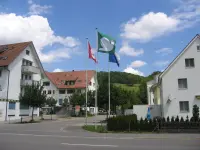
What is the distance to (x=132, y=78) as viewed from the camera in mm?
113688

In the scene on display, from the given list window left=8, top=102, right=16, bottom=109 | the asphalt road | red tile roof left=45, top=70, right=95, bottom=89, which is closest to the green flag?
the asphalt road

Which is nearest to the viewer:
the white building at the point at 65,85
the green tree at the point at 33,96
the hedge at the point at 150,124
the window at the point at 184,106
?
the hedge at the point at 150,124

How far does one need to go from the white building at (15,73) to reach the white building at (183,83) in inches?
1093

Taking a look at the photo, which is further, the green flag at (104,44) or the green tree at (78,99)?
the green tree at (78,99)

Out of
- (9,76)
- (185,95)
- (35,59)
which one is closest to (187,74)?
(185,95)

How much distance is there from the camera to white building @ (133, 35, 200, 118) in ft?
107

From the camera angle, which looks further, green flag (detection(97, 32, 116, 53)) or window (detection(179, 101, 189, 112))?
window (detection(179, 101, 189, 112))

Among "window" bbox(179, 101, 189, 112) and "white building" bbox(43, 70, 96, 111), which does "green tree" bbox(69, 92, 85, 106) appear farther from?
"window" bbox(179, 101, 189, 112)

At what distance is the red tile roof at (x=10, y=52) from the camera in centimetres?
4963

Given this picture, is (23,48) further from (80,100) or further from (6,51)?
(80,100)

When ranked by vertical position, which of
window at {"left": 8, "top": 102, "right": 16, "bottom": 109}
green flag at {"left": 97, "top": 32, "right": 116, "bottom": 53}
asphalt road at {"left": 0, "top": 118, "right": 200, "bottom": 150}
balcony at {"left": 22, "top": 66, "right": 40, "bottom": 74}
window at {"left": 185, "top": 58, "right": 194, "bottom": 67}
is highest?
balcony at {"left": 22, "top": 66, "right": 40, "bottom": 74}

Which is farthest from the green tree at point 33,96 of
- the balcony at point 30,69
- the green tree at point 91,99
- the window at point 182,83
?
the window at point 182,83

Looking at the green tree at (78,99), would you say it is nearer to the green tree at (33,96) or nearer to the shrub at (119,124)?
the green tree at (33,96)

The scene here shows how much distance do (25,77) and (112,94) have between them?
20.5m
